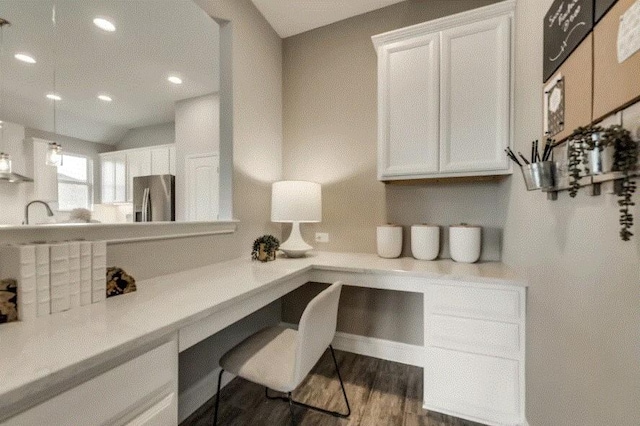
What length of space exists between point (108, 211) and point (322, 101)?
4365mm

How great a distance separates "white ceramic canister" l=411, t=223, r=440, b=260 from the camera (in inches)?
74.8

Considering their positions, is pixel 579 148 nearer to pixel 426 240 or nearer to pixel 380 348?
pixel 426 240

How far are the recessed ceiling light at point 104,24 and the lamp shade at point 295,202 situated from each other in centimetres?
213

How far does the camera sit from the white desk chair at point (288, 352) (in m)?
1.10

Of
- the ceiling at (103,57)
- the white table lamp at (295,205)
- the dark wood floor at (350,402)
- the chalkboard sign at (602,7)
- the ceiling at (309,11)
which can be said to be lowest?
the dark wood floor at (350,402)

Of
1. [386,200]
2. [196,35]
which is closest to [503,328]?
[386,200]

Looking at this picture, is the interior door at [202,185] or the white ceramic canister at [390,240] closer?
the white ceramic canister at [390,240]

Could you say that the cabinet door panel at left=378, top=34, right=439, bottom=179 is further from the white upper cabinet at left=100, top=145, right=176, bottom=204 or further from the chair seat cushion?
the white upper cabinet at left=100, top=145, right=176, bottom=204

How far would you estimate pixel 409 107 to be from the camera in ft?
6.01

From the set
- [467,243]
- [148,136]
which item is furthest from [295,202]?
[148,136]

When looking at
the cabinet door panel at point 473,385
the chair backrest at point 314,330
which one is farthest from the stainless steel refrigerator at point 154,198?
the cabinet door panel at point 473,385

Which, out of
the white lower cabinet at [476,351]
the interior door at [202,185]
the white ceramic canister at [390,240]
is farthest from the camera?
the interior door at [202,185]

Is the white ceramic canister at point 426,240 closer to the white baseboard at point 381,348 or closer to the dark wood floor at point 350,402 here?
the white baseboard at point 381,348

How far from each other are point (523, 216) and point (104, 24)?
11.7 ft
